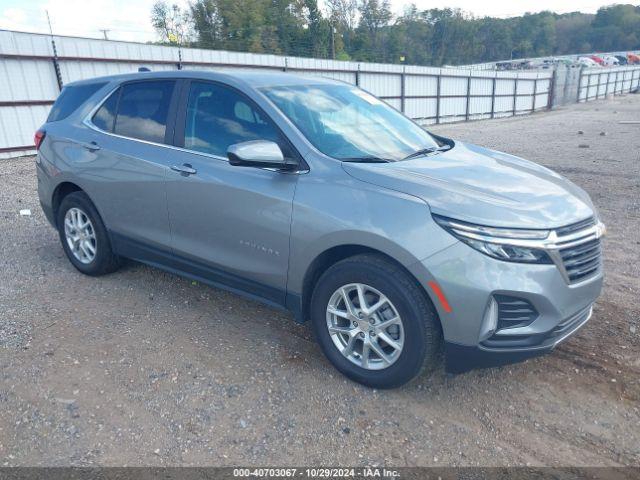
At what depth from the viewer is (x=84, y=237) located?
15.4 ft

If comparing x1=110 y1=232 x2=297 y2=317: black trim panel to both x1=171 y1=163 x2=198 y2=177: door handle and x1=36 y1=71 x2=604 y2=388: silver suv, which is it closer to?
x1=36 y1=71 x2=604 y2=388: silver suv

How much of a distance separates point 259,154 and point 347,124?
847 millimetres

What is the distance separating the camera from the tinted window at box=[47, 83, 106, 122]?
467 centimetres

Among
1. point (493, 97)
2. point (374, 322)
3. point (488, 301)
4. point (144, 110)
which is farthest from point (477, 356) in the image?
point (493, 97)

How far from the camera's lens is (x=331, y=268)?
304 centimetres

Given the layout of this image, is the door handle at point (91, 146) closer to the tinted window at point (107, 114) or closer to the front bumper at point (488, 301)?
the tinted window at point (107, 114)

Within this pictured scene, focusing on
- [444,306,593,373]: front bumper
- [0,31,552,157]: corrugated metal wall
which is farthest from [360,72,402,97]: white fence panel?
[444,306,593,373]: front bumper

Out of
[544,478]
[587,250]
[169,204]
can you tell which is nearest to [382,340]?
[544,478]

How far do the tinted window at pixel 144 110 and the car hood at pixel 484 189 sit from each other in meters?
1.74

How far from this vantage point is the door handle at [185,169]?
3.64m

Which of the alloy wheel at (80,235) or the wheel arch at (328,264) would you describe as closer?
the wheel arch at (328,264)

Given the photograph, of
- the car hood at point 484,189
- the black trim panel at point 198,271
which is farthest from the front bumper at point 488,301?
the black trim panel at point 198,271

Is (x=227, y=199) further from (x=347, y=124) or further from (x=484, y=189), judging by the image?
(x=484, y=189)

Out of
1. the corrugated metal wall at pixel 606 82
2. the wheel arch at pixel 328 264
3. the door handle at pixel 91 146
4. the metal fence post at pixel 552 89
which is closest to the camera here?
Result: the wheel arch at pixel 328 264
